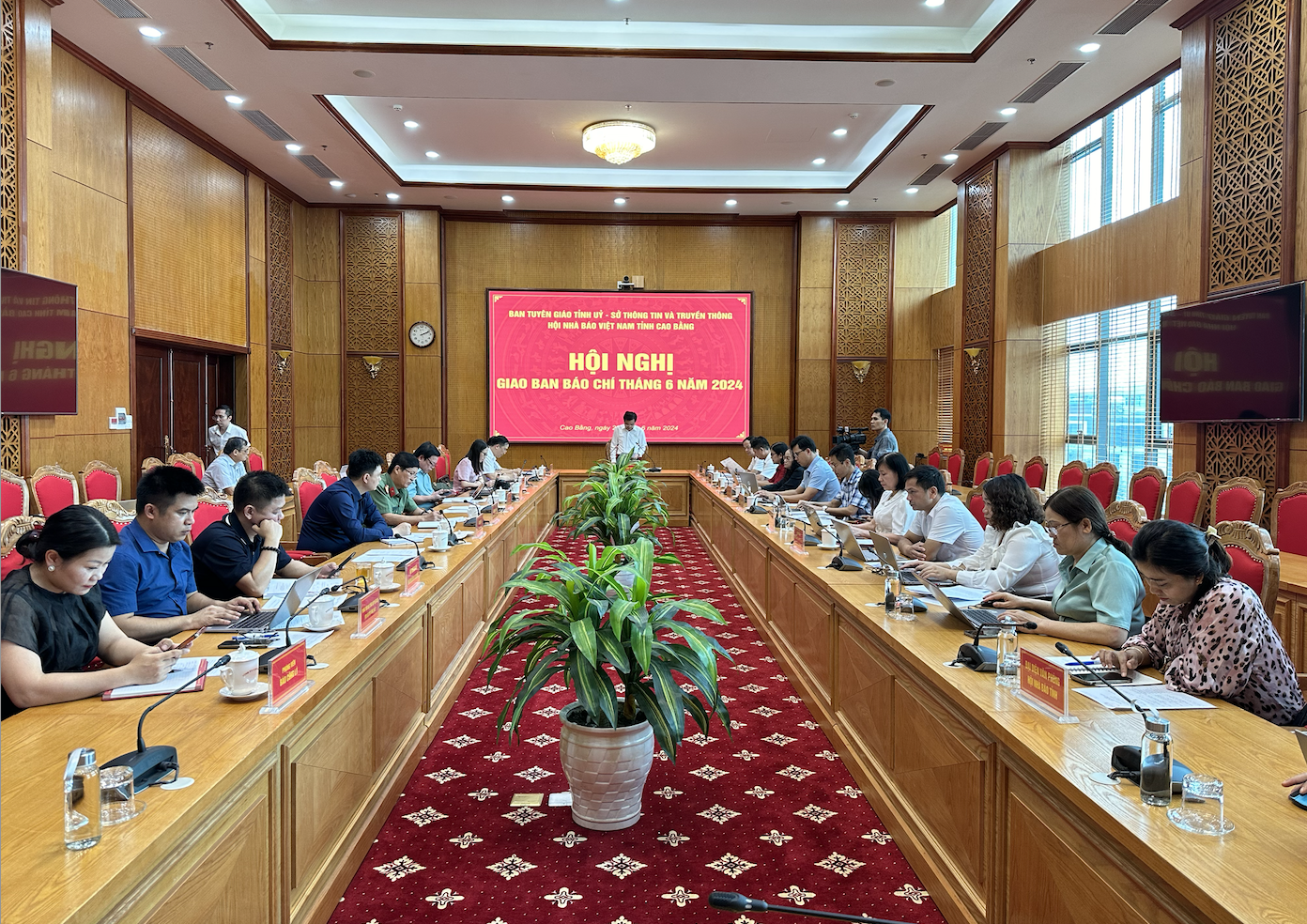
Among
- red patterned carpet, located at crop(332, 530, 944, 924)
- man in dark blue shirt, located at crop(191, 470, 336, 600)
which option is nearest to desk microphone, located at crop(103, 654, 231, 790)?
red patterned carpet, located at crop(332, 530, 944, 924)

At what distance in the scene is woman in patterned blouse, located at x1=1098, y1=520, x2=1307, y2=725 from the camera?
1999 mm

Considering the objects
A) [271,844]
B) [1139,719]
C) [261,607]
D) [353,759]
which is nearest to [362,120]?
[261,607]

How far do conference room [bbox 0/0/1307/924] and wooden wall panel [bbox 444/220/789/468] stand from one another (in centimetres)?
6

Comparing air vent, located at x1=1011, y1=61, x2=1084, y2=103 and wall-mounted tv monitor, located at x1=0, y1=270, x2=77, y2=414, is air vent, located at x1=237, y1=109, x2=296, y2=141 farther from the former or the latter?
air vent, located at x1=1011, y1=61, x2=1084, y2=103

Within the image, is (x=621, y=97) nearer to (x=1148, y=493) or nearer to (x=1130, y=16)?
(x=1130, y=16)

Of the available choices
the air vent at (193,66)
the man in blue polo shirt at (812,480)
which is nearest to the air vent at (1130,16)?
the air vent at (193,66)

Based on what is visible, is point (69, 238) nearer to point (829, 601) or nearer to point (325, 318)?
point (325, 318)

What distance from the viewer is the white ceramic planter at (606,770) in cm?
260

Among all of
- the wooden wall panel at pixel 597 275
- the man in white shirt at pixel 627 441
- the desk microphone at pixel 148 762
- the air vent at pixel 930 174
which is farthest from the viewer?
the wooden wall panel at pixel 597 275

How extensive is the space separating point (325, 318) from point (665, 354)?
4251mm

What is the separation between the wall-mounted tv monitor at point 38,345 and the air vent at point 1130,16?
72.0 inches

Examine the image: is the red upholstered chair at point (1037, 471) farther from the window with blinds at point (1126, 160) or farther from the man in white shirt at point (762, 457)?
the man in white shirt at point (762, 457)

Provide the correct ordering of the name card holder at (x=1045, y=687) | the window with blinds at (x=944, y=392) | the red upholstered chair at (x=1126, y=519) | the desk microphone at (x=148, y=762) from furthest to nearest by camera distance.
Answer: the window with blinds at (x=944, y=392) → the red upholstered chair at (x=1126, y=519) → the name card holder at (x=1045, y=687) → the desk microphone at (x=148, y=762)

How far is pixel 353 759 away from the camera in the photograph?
2.43 m
